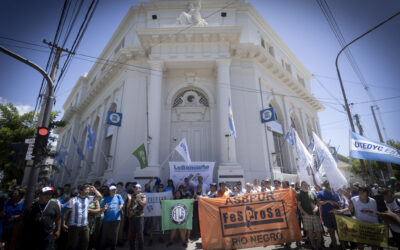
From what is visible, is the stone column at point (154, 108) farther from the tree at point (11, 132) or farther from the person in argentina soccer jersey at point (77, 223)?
the tree at point (11, 132)

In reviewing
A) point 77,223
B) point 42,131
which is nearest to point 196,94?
point 42,131

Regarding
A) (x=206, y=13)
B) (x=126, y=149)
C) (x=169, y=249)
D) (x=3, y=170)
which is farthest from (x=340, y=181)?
Answer: (x=3, y=170)

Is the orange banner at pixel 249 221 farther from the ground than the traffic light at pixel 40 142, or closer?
closer

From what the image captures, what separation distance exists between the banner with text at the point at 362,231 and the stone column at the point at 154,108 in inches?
306

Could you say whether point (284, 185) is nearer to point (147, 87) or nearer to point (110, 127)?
point (147, 87)

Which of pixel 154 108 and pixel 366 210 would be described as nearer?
pixel 366 210

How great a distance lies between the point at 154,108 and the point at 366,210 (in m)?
9.58

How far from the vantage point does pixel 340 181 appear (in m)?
5.60

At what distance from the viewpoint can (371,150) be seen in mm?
6254

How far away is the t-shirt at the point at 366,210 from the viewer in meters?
4.43

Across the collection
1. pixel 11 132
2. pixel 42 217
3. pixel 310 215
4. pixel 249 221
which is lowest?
pixel 249 221

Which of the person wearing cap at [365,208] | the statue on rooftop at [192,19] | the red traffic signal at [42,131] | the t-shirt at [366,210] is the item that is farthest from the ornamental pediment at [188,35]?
the t-shirt at [366,210]

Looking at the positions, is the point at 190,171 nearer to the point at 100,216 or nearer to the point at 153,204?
the point at 153,204

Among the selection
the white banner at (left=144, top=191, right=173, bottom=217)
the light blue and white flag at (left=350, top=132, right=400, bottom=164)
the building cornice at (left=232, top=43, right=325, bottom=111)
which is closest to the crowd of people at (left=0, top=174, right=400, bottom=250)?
the white banner at (left=144, top=191, right=173, bottom=217)
